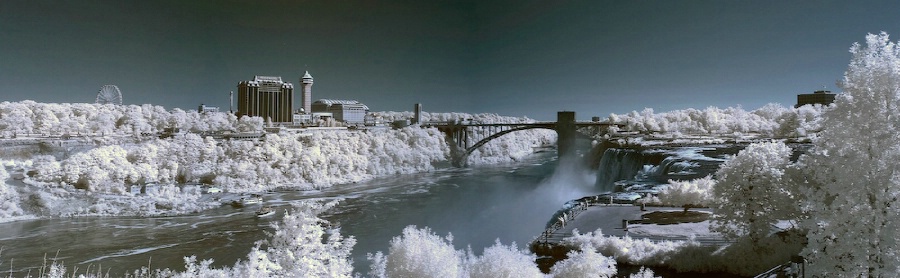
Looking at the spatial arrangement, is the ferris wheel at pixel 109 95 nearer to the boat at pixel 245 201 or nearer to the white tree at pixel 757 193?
the boat at pixel 245 201

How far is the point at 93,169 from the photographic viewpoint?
31953mm

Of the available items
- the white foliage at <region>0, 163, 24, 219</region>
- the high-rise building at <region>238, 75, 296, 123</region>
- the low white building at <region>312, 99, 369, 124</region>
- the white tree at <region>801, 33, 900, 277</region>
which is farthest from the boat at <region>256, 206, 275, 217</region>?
the low white building at <region>312, 99, 369, 124</region>

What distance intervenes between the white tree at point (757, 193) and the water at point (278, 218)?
854 centimetres

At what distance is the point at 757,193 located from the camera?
1403cm

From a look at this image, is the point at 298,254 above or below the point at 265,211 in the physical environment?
above

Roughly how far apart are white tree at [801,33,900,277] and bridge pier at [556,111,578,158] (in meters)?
45.1

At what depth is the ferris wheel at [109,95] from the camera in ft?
250

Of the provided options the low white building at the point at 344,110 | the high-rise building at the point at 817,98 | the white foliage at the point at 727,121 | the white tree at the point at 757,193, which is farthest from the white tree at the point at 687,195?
the low white building at the point at 344,110

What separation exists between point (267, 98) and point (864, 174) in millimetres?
85507

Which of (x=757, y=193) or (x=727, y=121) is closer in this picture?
(x=757, y=193)

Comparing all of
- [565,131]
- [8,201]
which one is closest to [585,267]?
[8,201]

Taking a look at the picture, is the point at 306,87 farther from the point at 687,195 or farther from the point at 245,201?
the point at 687,195

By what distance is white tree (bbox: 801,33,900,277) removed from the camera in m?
8.54

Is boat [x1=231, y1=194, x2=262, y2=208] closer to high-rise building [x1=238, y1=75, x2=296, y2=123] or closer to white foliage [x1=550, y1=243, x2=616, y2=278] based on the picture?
white foliage [x1=550, y1=243, x2=616, y2=278]
